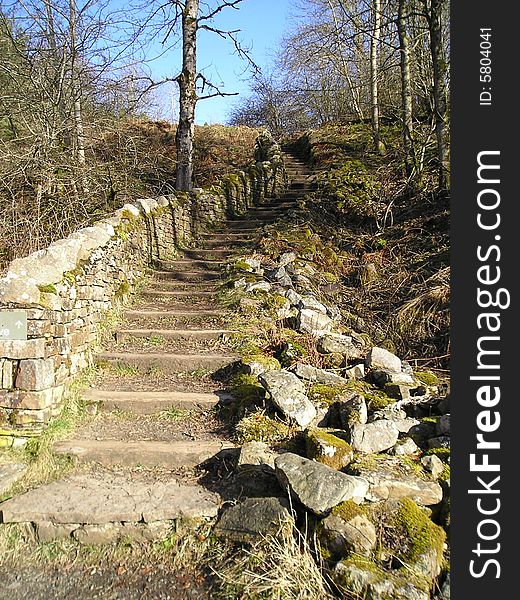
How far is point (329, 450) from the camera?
139 inches

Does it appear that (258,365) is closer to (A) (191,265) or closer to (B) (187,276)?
(B) (187,276)

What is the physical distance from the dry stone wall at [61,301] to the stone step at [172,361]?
312 mm

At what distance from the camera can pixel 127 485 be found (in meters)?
3.87

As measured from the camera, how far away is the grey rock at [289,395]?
431cm

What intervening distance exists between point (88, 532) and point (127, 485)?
0.49m

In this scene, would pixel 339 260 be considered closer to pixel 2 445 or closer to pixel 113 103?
pixel 2 445

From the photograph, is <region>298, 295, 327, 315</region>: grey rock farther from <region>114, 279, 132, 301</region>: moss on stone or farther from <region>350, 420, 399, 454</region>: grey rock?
<region>350, 420, 399, 454</region>: grey rock

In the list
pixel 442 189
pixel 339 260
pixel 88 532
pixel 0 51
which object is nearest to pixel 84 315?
pixel 88 532

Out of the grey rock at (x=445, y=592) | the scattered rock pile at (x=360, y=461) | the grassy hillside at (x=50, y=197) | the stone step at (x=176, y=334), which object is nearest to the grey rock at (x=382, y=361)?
the scattered rock pile at (x=360, y=461)

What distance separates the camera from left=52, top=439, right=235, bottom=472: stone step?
13.8 ft

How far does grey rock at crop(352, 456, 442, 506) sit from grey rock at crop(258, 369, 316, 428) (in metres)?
0.98

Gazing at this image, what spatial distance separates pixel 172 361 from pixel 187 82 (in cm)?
744

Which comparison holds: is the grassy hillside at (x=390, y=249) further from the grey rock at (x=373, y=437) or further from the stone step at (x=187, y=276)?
the grey rock at (x=373, y=437)

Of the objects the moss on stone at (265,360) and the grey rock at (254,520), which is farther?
the moss on stone at (265,360)
